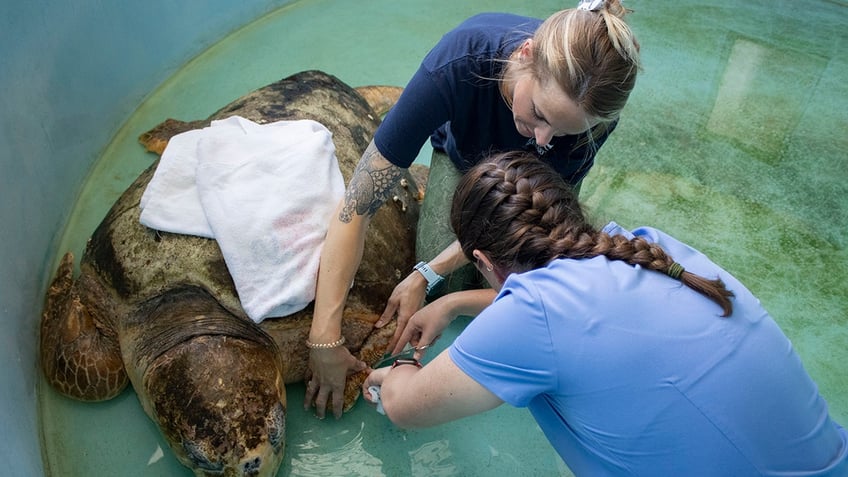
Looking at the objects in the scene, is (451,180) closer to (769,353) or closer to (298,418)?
(298,418)

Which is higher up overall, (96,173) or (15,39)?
(15,39)

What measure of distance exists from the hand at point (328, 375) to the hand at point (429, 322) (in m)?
0.18

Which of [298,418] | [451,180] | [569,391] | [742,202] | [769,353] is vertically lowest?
[298,418]

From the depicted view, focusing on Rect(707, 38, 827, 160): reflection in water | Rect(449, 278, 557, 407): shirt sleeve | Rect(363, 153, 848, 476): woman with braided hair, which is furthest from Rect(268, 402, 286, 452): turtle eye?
Rect(707, 38, 827, 160): reflection in water

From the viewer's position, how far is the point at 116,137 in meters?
2.84

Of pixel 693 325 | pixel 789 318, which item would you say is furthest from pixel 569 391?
pixel 789 318

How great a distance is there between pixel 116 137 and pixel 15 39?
727 mm

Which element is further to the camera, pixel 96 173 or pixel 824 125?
pixel 824 125

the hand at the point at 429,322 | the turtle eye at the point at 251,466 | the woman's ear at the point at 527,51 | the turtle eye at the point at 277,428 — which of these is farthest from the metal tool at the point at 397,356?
the woman's ear at the point at 527,51

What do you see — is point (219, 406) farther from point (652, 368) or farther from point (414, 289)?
point (652, 368)

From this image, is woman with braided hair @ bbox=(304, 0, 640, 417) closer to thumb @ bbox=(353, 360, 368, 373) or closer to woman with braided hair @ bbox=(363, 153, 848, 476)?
thumb @ bbox=(353, 360, 368, 373)

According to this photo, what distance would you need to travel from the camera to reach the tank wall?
1.85m

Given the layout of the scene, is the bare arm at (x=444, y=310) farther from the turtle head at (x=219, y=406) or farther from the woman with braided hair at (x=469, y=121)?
the turtle head at (x=219, y=406)

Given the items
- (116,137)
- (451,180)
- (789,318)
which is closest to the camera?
(451,180)
